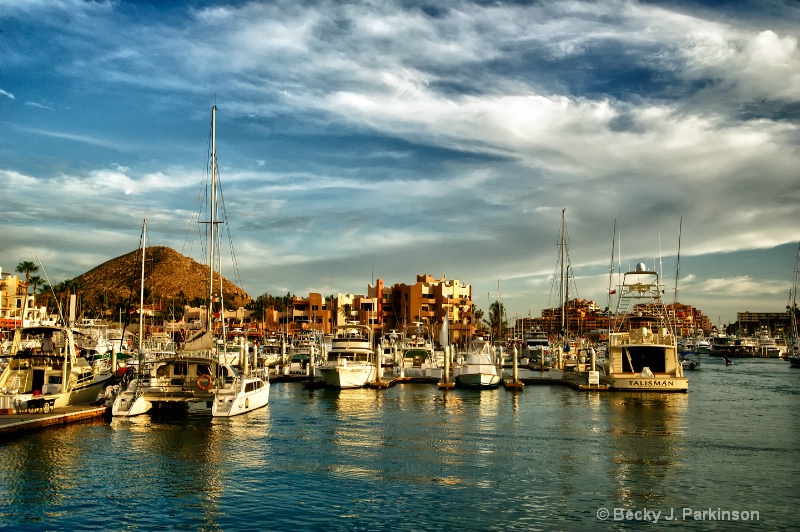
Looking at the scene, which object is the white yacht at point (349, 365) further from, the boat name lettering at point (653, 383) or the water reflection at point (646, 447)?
the boat name lettering at point (653, 383)

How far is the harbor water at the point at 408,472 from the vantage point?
20.0 meters

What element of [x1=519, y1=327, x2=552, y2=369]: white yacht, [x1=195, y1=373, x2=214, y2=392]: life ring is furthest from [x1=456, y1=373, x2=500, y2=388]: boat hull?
[x1=519, y1=327, x2=552, y2=369]: white yacht

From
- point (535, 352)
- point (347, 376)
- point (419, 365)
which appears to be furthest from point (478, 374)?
point (535, 352)

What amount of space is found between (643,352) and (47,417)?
43.8 meters

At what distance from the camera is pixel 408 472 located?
25422mm

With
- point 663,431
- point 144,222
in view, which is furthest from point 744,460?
point 144,222

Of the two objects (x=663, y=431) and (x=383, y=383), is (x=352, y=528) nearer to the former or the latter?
(x=663, y=431)

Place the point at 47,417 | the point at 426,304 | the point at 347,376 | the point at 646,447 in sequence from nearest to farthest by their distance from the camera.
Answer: the point at 646,447 → the point at 47,417 → the point at 347,376 → the point at 426,304

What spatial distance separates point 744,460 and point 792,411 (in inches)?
815

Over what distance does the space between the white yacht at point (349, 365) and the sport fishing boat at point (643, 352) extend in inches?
794

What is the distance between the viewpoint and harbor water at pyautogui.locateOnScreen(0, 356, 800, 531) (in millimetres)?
19953

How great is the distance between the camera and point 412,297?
483 feet

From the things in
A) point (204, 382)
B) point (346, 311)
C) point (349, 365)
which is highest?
point (346, 311)

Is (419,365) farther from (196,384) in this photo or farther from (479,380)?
Answer: (196,384)
